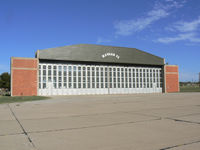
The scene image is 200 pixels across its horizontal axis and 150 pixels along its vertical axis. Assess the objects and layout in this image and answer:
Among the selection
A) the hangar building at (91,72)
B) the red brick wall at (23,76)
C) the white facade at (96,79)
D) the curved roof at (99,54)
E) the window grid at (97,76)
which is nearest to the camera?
the red brick wall at (23,76)

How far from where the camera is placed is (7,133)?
641cm

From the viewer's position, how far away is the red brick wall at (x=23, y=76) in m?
38.0

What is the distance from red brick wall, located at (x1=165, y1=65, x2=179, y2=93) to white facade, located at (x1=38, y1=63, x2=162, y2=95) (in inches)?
67.9

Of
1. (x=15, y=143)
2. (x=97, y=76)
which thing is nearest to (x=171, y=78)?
(x=97, y=76)

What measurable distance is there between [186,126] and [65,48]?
38.1m

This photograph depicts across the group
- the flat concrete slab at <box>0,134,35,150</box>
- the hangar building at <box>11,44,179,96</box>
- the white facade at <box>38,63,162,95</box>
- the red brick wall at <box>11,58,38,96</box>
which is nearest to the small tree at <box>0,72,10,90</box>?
the hangar building at <box>11,44,179,96</box>

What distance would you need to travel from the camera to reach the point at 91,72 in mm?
44750

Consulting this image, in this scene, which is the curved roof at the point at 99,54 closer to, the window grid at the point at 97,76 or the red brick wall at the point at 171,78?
the window grid at the point at 97,76

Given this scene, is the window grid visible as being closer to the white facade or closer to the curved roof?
the white facade

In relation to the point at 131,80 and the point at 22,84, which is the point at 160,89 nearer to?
the point at 131,80

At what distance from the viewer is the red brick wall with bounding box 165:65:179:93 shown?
50.8 metres

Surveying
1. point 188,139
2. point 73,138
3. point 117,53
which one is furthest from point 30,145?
point 117,53

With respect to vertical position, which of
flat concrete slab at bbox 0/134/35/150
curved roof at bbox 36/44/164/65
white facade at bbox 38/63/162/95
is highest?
curved roof at bbox 36/44/164/65

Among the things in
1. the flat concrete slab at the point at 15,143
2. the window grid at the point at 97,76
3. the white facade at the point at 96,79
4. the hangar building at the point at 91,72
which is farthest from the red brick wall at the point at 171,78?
the flat concrete slab at the point at 15,143
